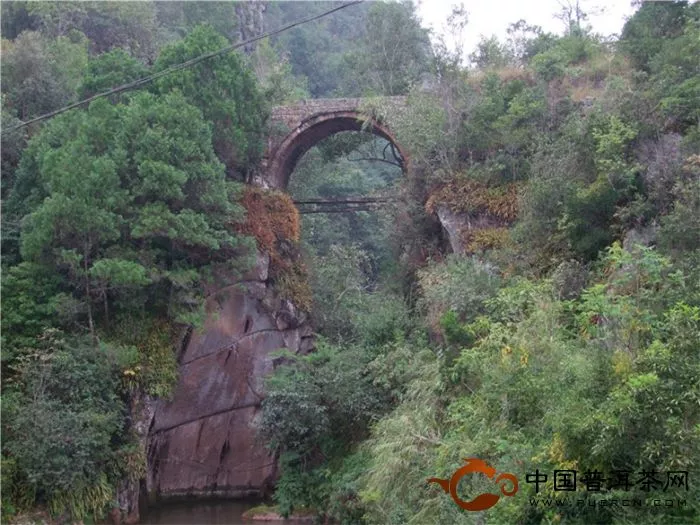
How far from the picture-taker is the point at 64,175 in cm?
1209

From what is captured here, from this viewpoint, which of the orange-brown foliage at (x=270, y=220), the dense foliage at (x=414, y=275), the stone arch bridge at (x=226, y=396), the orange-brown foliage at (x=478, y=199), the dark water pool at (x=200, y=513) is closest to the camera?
the dense foliage at (x=414, y=275)

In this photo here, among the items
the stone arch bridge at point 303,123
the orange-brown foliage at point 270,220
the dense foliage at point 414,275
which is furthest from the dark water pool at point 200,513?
the stone arch bridge at point 303,123

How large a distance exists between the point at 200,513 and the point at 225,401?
2136 millimetres

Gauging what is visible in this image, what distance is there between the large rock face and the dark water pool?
435mm

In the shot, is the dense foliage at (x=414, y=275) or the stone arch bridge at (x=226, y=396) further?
the stone arch bridge at (x=226, y=396)

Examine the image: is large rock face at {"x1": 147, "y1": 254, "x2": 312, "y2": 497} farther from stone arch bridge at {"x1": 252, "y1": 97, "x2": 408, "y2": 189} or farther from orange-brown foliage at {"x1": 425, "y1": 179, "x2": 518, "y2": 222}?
orange-brown foliage at {"x1": 425, "y1": 179, "x2": 518, "y2": 222}

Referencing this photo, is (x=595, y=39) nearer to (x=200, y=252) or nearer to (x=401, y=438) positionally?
(x=200, y=252)

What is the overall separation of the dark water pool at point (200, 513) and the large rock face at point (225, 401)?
435mm

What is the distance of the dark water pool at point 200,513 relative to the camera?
527 inches

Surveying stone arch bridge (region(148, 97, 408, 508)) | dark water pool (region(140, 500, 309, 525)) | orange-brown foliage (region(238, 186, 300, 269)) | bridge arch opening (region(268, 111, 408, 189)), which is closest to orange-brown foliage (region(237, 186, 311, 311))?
orange-brown foliage (region(238, 186, 300, 269))

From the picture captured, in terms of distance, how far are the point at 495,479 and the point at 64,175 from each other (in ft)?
27.3

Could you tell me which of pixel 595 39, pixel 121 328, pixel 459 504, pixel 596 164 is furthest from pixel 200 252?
pixel 595 39

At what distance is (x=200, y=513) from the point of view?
14.4 metres

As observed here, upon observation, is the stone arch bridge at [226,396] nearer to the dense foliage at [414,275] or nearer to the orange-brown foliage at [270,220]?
the orange-brown foliage at [270,220]
